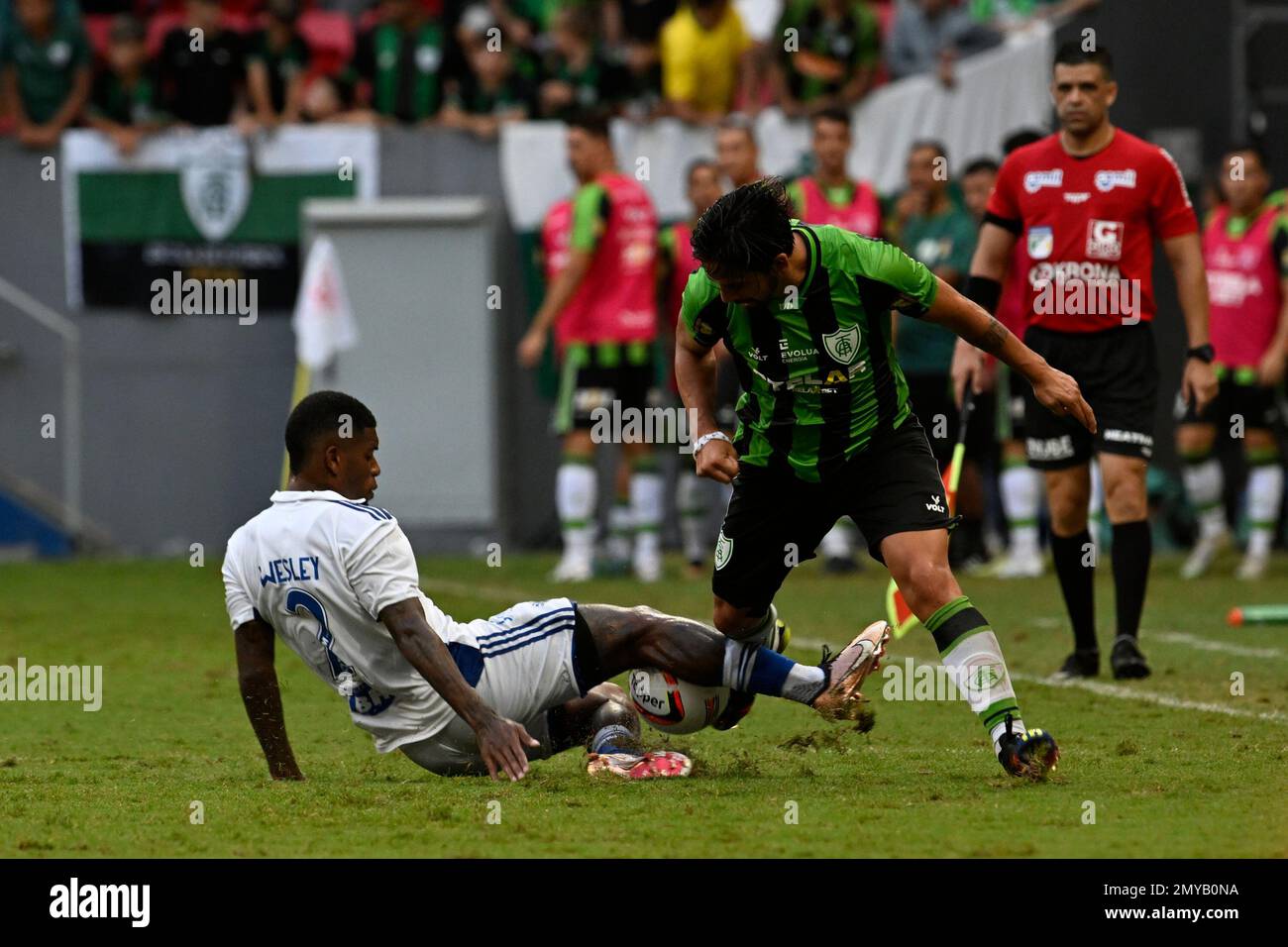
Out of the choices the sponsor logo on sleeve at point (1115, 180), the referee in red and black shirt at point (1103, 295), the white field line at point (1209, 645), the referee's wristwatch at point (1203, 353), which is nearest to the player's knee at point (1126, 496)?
the referee in red and black shirt at point (1103, 295)

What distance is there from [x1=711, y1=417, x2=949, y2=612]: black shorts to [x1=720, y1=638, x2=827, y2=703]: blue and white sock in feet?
0.53

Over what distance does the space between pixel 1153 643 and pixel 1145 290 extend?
6.79 feet

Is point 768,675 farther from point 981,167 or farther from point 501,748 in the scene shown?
point 981,167

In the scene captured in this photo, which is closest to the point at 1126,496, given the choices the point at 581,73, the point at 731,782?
the point at 731,782

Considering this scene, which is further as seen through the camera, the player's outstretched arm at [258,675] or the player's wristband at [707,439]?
the player's wristband at [707,439]

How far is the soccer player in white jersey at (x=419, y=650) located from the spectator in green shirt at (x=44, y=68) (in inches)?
448

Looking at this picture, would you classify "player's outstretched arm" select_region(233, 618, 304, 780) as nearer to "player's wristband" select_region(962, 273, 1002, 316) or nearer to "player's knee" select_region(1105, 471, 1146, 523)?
"player's wristband" select_region(962, 273, 1002, 316)

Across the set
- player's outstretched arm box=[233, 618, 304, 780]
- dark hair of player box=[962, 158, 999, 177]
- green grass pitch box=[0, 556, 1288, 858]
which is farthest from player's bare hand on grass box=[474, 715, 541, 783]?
dark hair of player box=[962, 158, 999, 177]

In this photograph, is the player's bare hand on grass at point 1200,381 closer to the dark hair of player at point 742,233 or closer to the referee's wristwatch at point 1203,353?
the referee's wristwatch at point 1203,353

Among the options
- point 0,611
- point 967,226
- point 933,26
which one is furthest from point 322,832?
point 933,26

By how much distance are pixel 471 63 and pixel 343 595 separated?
11513 mm

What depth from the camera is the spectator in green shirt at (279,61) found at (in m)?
16.7

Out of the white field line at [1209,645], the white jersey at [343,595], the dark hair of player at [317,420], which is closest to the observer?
the white jersey at [343,595]

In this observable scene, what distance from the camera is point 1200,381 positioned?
859 cm
